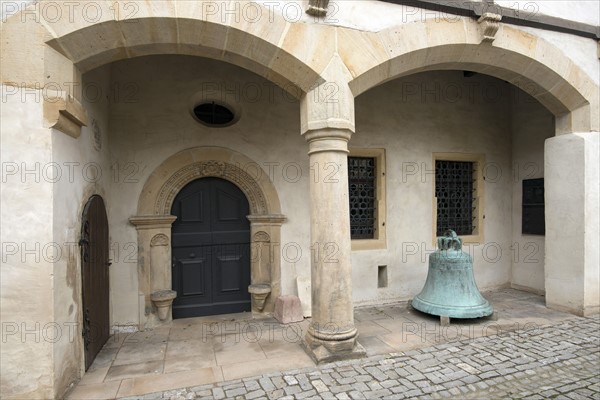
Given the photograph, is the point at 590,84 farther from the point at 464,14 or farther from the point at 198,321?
the point at 198,321

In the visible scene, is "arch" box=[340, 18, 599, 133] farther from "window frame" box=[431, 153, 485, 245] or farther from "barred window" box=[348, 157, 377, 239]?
"barred window" box=[348, 157, 377, 239]

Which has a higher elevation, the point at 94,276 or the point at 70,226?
the point at 70,226

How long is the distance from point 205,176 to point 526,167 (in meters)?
5.26

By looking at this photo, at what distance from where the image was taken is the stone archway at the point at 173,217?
14.5 ft

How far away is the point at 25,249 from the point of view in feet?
8.69

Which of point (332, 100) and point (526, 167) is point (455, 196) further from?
point (332, 100)

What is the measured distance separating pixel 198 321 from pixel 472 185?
4892 mm

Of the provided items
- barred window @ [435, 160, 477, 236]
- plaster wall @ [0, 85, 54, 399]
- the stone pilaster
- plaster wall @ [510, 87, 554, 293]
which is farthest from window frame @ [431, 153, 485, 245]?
plaster wall @ [0, 85, 54, 399]

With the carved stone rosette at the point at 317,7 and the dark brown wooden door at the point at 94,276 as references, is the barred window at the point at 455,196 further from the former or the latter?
the dark brown wooden door at the point at 94,276

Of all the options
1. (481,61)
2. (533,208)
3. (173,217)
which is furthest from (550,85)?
(173,217)

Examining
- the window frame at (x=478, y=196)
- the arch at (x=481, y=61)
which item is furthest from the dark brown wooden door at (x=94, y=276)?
the window frame at (x=478, y=196)

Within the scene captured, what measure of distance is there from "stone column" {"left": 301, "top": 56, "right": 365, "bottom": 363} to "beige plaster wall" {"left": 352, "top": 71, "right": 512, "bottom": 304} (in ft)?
5.98

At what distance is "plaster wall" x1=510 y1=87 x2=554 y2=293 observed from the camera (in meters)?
5.90

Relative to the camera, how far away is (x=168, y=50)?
11.1 feet
